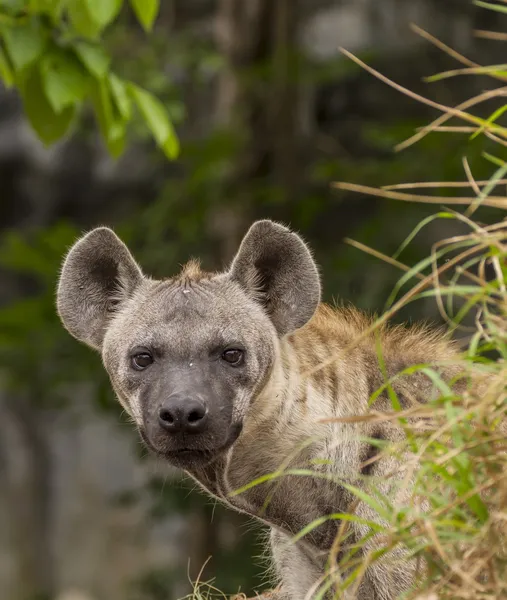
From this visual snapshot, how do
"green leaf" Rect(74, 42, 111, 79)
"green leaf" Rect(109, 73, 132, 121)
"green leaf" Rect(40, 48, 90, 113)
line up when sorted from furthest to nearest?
1. "green leaf" Rect(109, 73, 132, 121)
2. "green leaf" Rect(74, 42, 111, 79)
3. "green leaf" Rect(40, 48, 90, 113)

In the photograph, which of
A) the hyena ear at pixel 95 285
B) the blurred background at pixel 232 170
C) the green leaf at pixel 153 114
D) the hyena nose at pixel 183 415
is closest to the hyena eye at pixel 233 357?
the hyena nose at pixel 183 415

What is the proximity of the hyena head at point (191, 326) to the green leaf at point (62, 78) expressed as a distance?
0.71 m

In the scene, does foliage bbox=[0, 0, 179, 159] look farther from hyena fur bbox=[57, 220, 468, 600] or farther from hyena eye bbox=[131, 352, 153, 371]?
hyena eye bbox=[131, 352, 153, 371]

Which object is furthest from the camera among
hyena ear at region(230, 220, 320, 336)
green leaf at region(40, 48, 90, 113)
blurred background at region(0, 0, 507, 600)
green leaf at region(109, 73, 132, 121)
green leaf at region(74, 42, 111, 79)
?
blurred background at region(0, 0, 507, 600)

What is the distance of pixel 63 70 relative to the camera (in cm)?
484

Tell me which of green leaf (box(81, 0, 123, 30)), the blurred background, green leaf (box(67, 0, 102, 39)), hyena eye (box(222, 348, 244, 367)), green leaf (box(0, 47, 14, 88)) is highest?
green leaf (box(81, 0, 123, 30))

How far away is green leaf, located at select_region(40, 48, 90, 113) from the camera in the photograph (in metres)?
4.71

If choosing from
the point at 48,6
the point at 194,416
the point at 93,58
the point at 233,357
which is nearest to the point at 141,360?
the point at 233,357

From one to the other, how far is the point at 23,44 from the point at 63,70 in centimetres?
20

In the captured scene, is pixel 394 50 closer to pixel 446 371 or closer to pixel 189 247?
pixel 189 247

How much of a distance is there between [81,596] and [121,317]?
12661mm

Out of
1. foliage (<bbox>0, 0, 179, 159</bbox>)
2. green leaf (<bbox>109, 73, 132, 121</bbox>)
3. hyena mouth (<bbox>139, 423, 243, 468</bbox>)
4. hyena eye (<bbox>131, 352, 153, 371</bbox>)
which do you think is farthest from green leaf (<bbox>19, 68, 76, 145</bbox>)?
hyena mouth (<bbox>139, 423, 243, 468</bbox>)

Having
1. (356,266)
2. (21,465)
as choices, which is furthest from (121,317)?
(21,465)

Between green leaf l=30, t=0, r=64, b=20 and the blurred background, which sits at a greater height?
green leaf l=30, t=0, r=64, b=20
